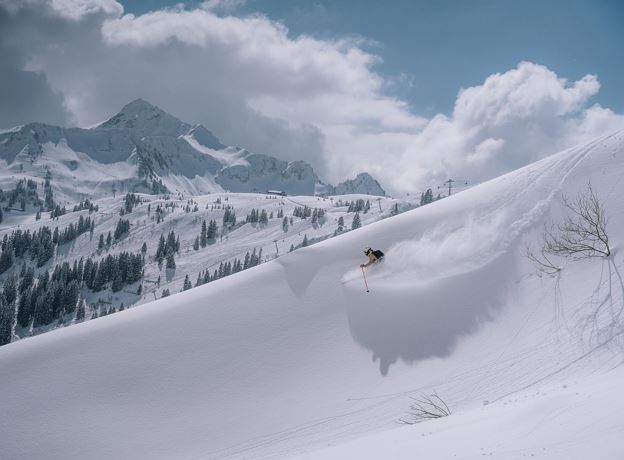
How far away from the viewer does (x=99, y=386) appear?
19.3 m

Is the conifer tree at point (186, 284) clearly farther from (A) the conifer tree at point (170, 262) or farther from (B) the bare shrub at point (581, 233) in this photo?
(B) the bare shrub at point (581, 233)

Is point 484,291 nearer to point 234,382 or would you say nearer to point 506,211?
point 506,211

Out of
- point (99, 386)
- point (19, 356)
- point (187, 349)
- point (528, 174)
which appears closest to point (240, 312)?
point (187, 349)

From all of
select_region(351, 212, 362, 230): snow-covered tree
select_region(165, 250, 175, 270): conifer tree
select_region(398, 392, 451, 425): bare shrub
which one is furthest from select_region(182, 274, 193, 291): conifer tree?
select_region(398, 392, 451, 425): bare shrub

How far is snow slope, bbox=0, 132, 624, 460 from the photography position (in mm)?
15383

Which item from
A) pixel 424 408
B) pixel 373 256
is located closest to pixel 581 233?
pixel 373 256

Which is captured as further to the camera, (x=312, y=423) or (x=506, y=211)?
(x=506, y=211)

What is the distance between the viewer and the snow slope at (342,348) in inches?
606

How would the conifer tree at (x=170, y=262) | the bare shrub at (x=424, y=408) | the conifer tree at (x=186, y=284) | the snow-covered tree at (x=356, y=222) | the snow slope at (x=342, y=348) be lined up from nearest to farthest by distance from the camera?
the bare shrub at (x=424, y=408), the snow slope at (x=342, y=348), the conifer tree at (x=186, y=284), the conifer tree at (x=170, y=262), the snow-covered tree at (x=356, y=222)

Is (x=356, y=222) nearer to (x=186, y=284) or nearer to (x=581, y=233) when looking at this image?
(x=186, y=284)

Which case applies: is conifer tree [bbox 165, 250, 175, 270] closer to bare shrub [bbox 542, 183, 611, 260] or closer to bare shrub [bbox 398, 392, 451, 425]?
bare shrub [bbox 542, 183, 611, 260]

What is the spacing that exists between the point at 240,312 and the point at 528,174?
22.0 m

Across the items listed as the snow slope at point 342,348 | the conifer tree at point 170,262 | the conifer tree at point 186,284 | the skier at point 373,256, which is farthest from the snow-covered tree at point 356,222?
the skier at point 373,256

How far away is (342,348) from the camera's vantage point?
2012cm
